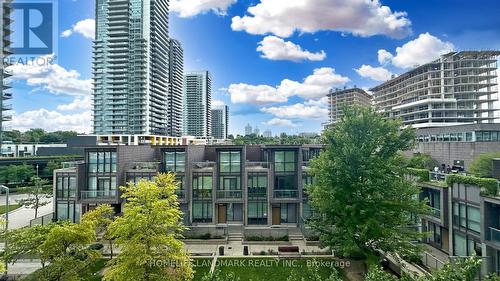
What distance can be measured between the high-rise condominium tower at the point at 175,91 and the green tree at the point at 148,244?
114m

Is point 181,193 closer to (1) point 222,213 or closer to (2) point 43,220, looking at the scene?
(1) point 222,213

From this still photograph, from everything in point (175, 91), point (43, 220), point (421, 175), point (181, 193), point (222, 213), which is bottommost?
point (43, 220)

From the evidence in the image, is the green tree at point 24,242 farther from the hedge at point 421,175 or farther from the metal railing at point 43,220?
the hedge at point 421,175

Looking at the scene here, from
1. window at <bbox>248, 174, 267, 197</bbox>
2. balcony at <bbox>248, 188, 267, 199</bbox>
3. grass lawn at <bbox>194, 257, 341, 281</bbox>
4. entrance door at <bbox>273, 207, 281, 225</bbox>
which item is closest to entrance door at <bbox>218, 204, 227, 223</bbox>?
balcony at <bbox>248, 188, 267, 199</bbox>

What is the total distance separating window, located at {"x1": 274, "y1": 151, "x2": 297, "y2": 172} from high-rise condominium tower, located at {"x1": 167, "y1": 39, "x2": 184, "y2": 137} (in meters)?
99.1

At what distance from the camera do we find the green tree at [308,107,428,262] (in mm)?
19109

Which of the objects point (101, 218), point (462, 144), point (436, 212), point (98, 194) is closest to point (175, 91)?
point (98, 194)

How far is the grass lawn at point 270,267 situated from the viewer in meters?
21.7

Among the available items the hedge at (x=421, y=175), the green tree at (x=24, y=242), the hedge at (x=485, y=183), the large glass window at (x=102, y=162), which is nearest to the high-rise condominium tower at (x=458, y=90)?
the hedge at (x=421, y=175)

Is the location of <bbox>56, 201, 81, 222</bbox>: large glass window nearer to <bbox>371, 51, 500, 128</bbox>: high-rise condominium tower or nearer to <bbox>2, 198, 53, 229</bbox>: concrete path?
<bbox>2, 198, 53, 229</bbox>: concrete path

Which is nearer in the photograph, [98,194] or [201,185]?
[98,194]

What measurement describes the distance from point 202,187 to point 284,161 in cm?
1003

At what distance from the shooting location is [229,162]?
34156 mm

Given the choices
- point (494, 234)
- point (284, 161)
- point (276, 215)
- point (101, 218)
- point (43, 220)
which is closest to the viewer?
point (494, 234)
